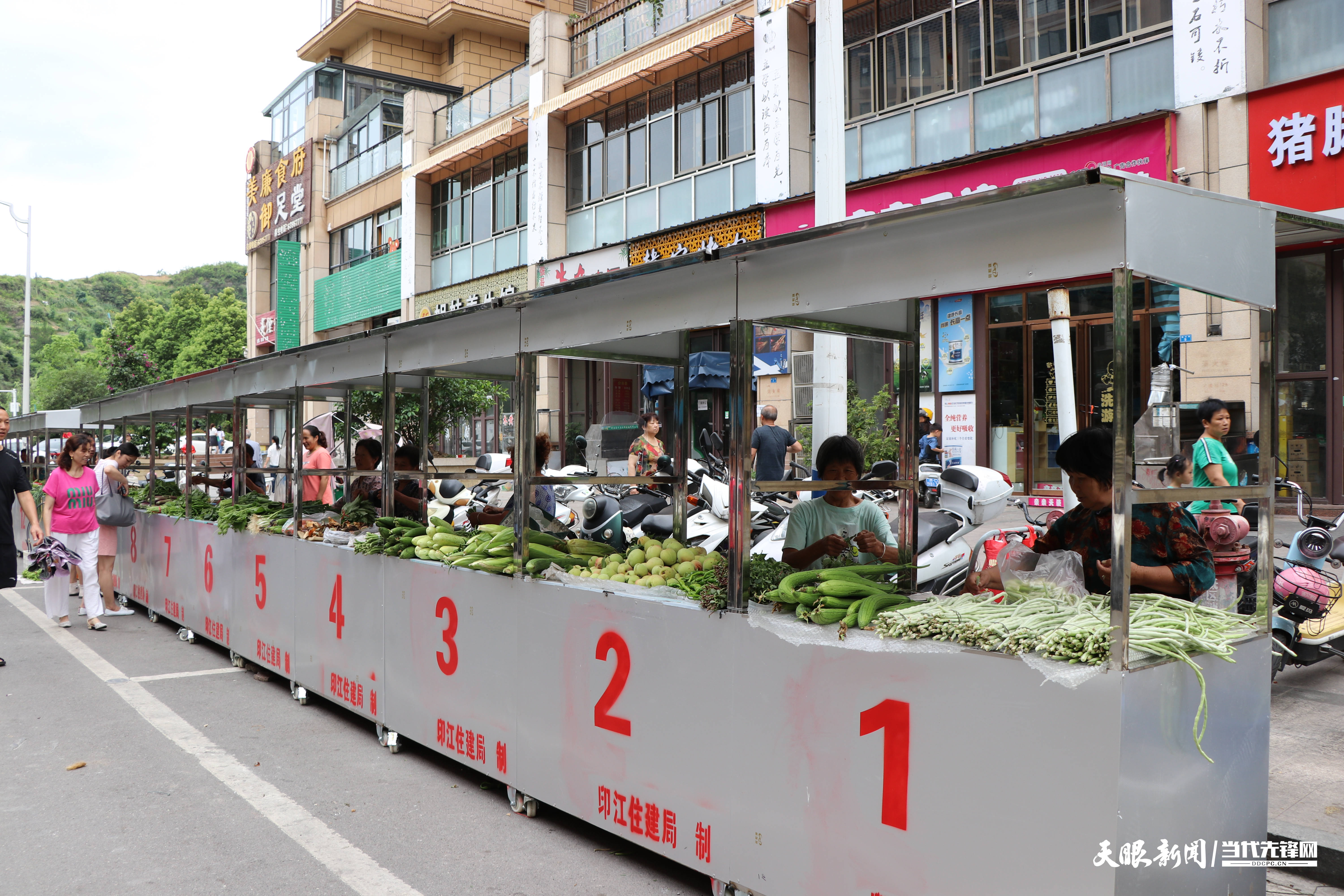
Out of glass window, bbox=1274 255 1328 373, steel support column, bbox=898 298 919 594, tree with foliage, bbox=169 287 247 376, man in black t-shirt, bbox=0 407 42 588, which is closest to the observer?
steel support column, bbox=898 298 919 594

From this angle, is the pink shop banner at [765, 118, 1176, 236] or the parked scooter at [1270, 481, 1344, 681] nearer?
the parked scooter at [1270, 481, 1344, 681]

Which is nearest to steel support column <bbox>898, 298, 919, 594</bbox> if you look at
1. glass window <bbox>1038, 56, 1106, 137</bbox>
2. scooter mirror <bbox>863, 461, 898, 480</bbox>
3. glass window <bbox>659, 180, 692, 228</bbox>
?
scooter mirror <bbox>863, 461, 898, 480</bbox>

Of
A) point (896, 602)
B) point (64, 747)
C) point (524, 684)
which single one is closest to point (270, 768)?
point (64, 747)

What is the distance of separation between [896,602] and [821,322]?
142 cm

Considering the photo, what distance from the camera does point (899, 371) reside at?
185 inches

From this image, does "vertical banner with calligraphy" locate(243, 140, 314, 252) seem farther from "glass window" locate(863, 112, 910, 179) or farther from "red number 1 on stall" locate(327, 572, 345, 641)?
"red number 1 on stall" locate(327, 572, 345, 641)

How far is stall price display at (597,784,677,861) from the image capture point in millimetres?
3779

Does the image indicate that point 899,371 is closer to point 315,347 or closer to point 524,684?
point 524,684

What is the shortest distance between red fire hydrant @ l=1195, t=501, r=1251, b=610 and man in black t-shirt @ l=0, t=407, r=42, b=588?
838 centimetres

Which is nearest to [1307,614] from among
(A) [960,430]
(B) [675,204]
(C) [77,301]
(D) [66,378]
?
(A) [960,430]

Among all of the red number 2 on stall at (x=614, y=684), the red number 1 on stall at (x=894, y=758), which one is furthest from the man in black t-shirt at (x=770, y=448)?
the red number 1 on stall at (x=894, y=758)

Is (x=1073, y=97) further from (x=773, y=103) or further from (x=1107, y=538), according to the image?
(x=1107, y=538)

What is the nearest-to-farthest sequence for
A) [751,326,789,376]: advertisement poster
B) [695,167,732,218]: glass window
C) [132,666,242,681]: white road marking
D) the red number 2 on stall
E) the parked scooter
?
the red number 2 on stall, the parked scooter, [132,666,242,681]: white road marking, [751,326,789,376]: advertisement poster, [695,167,732,218]: glass window

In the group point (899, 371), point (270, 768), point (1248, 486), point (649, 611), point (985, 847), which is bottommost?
point (270, 768)
